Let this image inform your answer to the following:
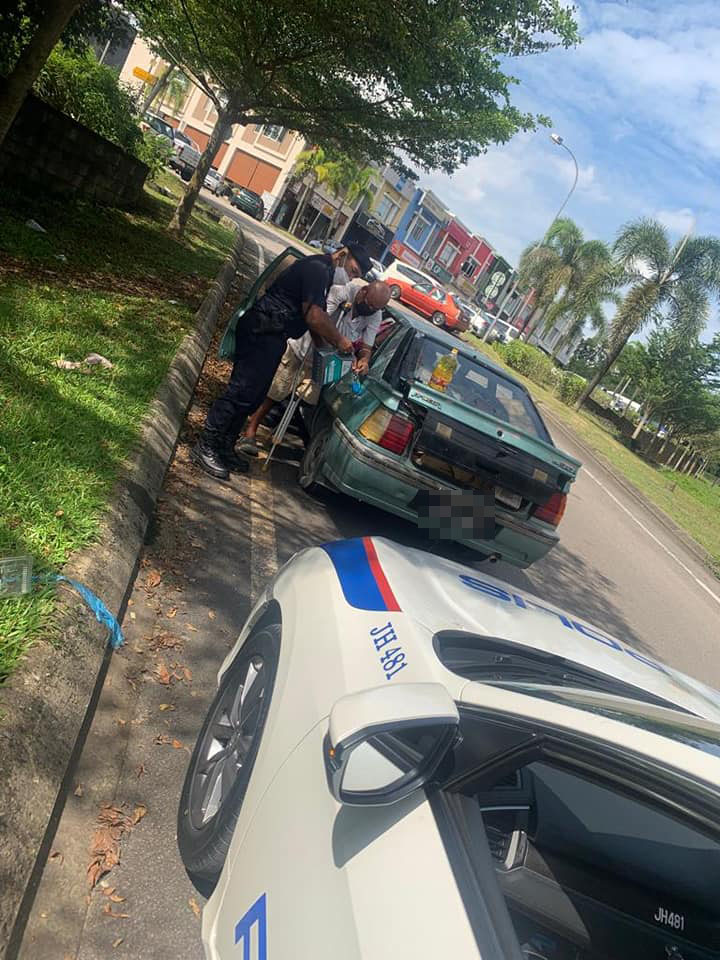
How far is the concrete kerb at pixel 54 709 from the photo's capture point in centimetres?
187

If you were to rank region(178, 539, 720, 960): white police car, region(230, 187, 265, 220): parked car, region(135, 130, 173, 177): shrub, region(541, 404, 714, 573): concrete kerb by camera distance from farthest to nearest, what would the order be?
region(230, 187, 265, 220): parked car → region(135, 130, 173, 177): shrub → region(541, 404, 714, 573): concrete kerb → region(178, 539, 720, 960): white police car

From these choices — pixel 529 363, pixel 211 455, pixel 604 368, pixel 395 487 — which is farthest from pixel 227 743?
pixel 529 363

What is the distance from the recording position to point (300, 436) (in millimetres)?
6719

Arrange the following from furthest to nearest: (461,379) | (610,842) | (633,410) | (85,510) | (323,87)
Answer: (633,410)
(323,87)
(461,379)
(85,510)
(610,842)

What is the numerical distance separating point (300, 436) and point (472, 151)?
9.53 metres

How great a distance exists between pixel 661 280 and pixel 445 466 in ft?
84.1

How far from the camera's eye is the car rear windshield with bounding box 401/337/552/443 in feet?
16.8

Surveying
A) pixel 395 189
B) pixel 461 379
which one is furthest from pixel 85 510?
pixel 395 189

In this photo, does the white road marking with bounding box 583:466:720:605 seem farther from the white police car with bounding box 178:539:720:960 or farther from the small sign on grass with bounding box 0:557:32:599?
the small sign on grass with bounding box 0:557:32:599

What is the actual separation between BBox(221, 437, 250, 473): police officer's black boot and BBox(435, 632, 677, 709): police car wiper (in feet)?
10.8

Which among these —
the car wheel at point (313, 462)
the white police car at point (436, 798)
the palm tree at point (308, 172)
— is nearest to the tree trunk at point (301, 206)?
the palm tree at point (308, 172)

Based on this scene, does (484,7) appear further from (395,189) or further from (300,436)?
(395,189)

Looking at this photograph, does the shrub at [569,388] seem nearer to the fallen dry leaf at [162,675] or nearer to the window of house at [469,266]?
the fallen dry leaf at [162,675]

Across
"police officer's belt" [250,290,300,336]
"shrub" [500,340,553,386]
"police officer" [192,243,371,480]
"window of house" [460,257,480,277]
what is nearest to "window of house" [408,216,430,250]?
"window of house" [460,257,480,277]
